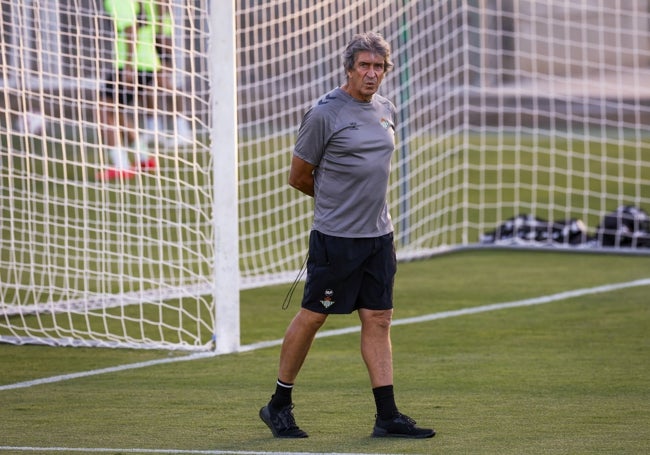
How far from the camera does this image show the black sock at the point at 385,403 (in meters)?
6.24

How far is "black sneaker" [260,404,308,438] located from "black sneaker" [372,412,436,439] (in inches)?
13.8

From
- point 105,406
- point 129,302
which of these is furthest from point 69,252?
point 105,406

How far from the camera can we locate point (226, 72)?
8320 millimetres

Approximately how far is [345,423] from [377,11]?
7.33 metres

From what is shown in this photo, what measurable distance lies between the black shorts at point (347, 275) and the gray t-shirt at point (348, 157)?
0.16ft

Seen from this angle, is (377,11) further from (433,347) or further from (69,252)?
(433,347)

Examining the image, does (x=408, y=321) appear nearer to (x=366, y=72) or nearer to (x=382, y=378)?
(x=382, y=378)

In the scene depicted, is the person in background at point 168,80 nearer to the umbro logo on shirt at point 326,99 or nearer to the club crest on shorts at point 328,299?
the umbro logo on shirt at point 326,99

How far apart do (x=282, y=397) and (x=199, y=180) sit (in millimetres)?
6677

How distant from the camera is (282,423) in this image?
20.6ft

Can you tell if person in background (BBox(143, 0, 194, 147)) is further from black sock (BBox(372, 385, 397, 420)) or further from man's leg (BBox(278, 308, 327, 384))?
black sock (BBox(372, 385, 397, 420))

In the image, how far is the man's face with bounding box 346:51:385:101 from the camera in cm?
612

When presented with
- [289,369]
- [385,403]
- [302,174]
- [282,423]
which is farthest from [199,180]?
[385,403]

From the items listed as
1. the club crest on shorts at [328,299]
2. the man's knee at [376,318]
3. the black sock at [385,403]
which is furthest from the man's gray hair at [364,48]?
the black sock at [385,403]
